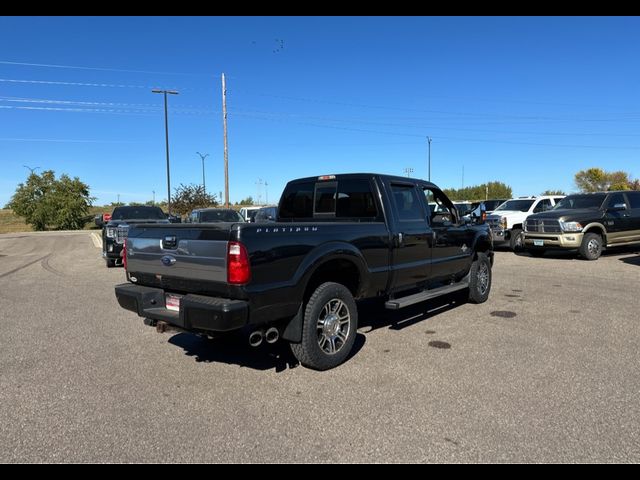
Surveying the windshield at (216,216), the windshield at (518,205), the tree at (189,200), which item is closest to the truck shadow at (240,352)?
the windshield at (216,216)

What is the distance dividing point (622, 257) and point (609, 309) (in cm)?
859

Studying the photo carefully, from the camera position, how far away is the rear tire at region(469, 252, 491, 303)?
7.63 meters

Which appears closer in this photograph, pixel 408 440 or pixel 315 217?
pixel 408 440

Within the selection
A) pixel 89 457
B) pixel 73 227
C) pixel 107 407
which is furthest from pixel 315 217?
pixel 73 227

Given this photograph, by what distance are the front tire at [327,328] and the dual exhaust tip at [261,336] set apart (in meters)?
0.31

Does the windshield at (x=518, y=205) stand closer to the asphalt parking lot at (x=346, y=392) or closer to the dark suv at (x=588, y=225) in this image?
the dark suv at (x=588, y=225)

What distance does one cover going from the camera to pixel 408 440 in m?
3.28

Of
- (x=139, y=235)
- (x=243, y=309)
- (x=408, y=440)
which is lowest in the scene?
(x=408, y=440)

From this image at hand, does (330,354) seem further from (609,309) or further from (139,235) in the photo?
(609,309)

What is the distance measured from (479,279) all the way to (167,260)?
511 centimetres

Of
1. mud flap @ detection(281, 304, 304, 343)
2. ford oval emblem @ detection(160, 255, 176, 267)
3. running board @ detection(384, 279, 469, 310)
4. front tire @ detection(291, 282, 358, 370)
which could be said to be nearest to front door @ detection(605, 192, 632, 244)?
running board @ detection(384, 279, 469, 310)

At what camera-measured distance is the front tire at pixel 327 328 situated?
4547mm

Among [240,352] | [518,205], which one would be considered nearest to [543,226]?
[518,205]

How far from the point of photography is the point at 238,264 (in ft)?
13.1
